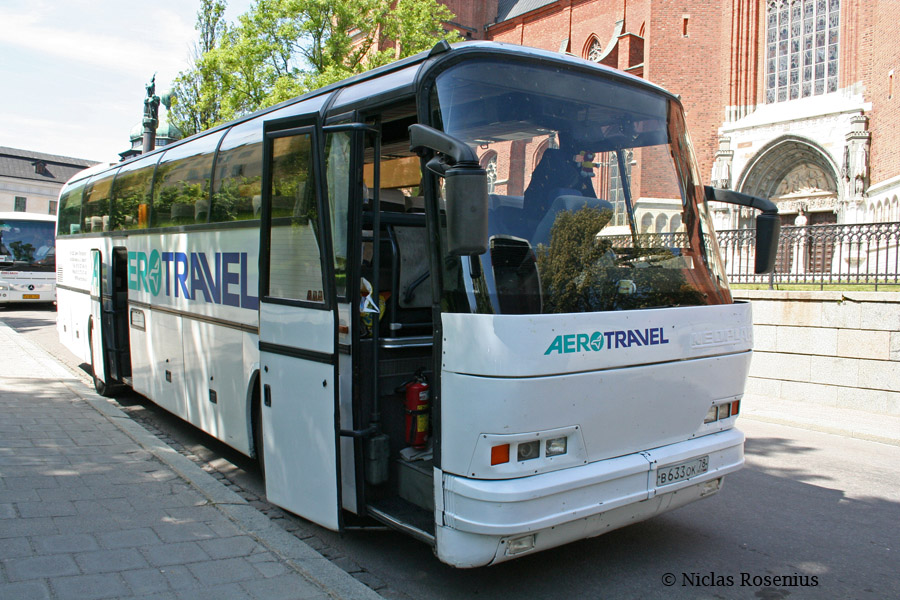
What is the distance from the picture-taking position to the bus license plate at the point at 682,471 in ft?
13.9

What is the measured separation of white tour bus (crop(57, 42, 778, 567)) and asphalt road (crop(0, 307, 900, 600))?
414 mm

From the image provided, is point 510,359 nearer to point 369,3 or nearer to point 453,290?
point 453,290

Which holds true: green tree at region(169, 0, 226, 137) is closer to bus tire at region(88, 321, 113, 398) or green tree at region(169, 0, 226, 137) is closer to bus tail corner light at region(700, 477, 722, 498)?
bus tire at region(88, 321, 113, 398)

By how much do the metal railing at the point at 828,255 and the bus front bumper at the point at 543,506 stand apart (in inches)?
309

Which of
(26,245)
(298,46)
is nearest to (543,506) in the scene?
(298,46)

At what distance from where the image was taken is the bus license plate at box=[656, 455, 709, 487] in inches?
166

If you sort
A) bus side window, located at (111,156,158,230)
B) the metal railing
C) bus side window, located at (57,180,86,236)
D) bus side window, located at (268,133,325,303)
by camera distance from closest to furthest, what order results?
bus side window, located at (268,133,325,303)
bus side window, located at (111,156,158,230)
the metal railing
bus side window, located at (57,180,86,236)

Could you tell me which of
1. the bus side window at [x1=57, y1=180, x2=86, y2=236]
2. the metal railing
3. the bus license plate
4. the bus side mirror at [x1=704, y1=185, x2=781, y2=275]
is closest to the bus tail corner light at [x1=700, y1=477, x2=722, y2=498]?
the bus license plate

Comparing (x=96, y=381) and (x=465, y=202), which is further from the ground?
(x=465, y=202)

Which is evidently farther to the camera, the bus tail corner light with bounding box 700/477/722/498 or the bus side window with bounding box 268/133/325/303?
the bus side window with bounding box 268/133/325/303

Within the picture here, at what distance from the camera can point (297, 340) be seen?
4.85 metres

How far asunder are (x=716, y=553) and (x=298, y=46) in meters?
24.3

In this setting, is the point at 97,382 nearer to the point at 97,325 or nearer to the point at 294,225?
the point at 97,325

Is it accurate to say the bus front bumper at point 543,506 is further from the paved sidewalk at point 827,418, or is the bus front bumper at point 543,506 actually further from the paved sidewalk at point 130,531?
the paved sidewalk at point 827,418
